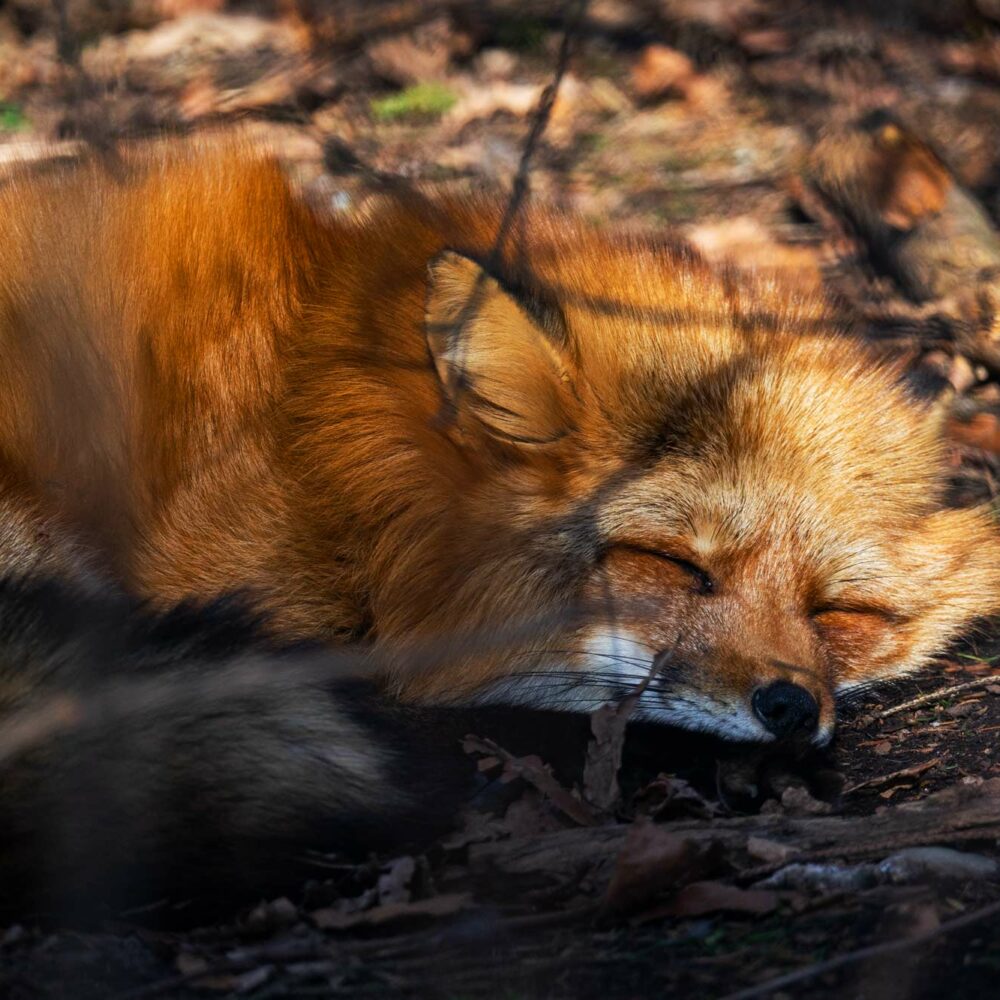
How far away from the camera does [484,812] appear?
2.33 meters

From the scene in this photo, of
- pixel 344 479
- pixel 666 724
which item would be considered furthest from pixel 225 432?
pixel 666 724

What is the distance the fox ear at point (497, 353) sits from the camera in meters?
2.52

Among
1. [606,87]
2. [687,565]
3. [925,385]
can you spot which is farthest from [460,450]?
[606,87]

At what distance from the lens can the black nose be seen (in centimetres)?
249

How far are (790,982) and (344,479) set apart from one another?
1.45 meters

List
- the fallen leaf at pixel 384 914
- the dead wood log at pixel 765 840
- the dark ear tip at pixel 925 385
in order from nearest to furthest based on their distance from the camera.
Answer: the fallen leaf at pixel 384 914, the dead wood log at pixel 765 840, the dark ear tip at pixel 925 385

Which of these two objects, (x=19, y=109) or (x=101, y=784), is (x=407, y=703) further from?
(x=19, y=109)

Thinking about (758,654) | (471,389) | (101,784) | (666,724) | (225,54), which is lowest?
(666,724)

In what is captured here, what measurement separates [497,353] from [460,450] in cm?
25

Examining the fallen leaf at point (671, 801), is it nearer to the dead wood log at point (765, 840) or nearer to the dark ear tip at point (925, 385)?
the dead wood log at point (765, 840)

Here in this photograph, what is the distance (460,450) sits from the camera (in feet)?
8.84

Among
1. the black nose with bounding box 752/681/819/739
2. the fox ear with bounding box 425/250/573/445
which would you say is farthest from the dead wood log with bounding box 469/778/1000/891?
the fox ear with bounding box 425/250/573/445

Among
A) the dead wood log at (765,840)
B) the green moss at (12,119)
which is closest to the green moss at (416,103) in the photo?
the green moss at (12,119)

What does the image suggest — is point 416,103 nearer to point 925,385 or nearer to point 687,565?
point 925,385
